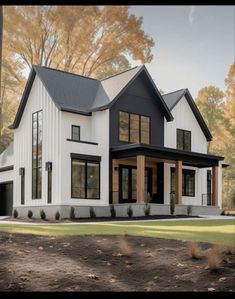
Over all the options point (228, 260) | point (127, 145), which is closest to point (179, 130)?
point (127, 145)

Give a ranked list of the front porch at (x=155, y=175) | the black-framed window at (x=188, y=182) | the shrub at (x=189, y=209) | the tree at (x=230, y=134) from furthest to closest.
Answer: the black-framed window at (x=188, y=182) < the shrub at (x=189, y=209) < the tree at (x=230, y=134) < the front porch at (x=155, y=175)

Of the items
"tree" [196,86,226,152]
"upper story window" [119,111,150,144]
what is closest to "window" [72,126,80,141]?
"upper story window" [119,111,150,144]

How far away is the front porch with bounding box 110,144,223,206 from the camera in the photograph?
20.6 metres

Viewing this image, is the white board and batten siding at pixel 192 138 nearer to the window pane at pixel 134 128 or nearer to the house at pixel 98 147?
the house at pixel 98 147

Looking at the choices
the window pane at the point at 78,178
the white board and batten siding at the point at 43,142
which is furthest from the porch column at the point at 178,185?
the white board and batten siding at the point at 43,142

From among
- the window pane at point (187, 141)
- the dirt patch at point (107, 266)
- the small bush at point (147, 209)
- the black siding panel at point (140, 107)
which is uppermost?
the black siding panel at point (140, 107)

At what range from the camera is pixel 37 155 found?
22.0 m

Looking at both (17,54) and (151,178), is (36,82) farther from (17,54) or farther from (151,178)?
(151,178)

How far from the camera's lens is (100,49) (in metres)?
26.9

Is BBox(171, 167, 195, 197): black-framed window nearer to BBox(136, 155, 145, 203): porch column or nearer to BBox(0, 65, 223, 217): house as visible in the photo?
BBox(0, 65, 223, 217): house

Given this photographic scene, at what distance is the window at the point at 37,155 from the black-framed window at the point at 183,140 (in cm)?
737

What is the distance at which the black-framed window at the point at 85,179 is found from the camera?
20422 millimetres

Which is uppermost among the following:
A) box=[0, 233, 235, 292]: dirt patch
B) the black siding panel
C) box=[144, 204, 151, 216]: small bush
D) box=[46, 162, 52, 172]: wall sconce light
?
the black siding panel

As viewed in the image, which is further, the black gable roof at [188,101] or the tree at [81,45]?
the black gable roof at [188,101]
